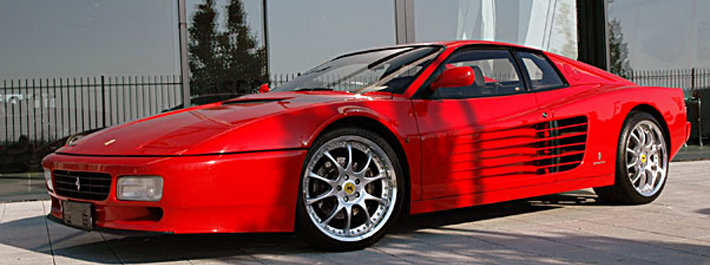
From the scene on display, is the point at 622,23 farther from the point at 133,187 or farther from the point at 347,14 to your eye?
the point at 133,187

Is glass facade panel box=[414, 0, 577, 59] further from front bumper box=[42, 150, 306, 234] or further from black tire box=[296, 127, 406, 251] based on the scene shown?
front bumper box=[42, 150, 306, 234]

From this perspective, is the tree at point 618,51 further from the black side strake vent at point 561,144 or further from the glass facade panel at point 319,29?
the black side strake vent at point 561,144

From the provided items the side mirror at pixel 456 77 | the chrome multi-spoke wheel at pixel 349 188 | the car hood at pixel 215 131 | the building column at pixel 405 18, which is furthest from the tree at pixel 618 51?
the chrome multi-spoke wheel at pixel 349 188

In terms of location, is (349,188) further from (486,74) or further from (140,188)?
(486,74)

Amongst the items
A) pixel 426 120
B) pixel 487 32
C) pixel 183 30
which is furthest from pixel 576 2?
pixel 426 120

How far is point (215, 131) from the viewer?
141 inches

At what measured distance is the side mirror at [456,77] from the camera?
419 centimetres

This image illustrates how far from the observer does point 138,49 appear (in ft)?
29.5

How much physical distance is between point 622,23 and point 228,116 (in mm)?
7913

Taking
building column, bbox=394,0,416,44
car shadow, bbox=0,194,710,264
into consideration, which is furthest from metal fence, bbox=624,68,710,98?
car shadow, bbox=0,194,710,264

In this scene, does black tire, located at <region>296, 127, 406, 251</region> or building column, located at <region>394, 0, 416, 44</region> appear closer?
black tire, located at <region>296, 127, 406, 251</region>

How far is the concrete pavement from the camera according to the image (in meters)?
3.58

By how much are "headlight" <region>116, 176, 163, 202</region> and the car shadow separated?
0.42 meters

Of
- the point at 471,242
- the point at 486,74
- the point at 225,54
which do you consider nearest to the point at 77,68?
the point at 225,54
